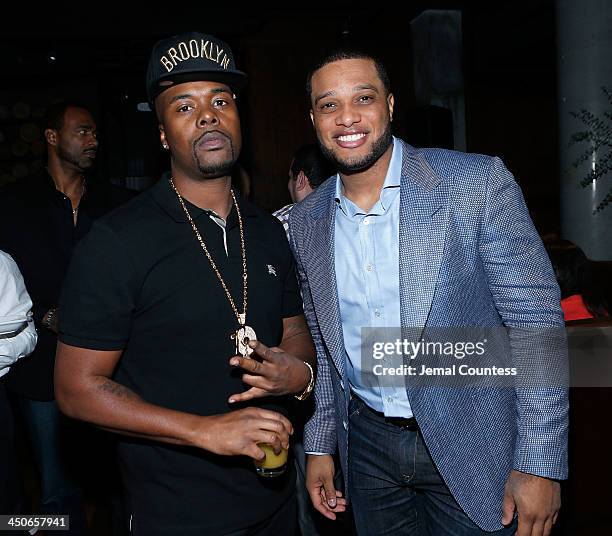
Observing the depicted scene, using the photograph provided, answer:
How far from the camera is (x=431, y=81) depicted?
8.49 metres

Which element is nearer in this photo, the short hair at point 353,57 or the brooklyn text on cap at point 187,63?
the brooklyn text on cap at point 187,63

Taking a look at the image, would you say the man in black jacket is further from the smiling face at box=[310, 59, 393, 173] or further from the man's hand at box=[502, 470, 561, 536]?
the man's hand at box=[502, 470, 561, 536]

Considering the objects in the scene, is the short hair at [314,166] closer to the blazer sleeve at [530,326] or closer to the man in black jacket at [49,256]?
the man in black jacket at [49,256]

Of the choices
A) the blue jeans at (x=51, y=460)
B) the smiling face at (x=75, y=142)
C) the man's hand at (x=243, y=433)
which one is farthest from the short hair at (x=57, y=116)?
the man's hand at (x=243, y=433)

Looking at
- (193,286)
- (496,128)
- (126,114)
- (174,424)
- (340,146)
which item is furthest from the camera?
(496,128)

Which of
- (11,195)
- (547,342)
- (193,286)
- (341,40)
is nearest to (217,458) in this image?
(193,286)

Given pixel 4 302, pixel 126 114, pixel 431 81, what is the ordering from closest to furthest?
pixel 4 302, pixel 431 81, pixel 126 114

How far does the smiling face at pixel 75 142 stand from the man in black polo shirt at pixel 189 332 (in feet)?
5.23

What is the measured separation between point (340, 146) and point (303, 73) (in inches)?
293

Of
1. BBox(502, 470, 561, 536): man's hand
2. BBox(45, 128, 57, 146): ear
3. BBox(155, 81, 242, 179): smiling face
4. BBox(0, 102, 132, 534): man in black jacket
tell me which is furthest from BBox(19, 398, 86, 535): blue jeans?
BBox(502, 470, 561, 536): man's hand

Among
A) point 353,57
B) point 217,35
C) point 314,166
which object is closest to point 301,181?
point 314,166

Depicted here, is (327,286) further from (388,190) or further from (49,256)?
(49,256)

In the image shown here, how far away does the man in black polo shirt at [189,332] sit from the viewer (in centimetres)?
143

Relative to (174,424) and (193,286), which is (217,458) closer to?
(174,424)
